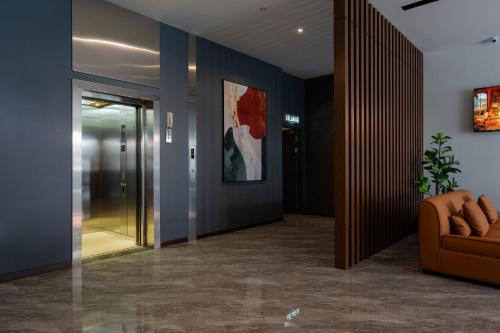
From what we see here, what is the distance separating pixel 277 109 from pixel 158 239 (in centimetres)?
439

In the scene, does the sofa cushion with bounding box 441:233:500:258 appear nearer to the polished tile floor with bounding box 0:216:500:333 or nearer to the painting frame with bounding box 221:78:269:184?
the polished tile floor with bounding box 0:216:500:333

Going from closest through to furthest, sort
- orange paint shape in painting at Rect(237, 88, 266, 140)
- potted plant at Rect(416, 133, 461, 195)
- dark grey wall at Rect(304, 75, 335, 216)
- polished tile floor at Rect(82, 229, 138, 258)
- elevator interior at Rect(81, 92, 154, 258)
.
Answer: polished tile floor at Rect(82, 229, 138, 258), elevator interior at Rect(81, 92, 154, 258), potted plant at Rect(416, 133, 461, 195), orange paint shape in painting at Rect(237, 88, 266, 140), dark grey wall at Rect(304, 75, 335, 216)

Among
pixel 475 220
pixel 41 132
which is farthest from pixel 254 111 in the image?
pixel 475 220

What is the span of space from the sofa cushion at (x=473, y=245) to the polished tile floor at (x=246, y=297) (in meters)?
0.38

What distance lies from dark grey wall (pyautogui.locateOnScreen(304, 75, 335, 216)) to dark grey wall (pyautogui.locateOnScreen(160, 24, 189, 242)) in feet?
14.7

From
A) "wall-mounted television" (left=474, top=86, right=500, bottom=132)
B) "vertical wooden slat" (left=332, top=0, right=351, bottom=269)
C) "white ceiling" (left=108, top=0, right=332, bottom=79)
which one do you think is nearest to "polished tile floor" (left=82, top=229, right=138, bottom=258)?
"vertical wooden slat" (left=332, top=0, right=351, bottom=269)

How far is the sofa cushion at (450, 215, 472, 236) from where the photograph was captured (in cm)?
430

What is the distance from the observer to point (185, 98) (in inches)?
252

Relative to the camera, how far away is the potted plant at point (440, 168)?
274 inches

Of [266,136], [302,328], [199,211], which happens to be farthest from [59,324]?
[266,136]

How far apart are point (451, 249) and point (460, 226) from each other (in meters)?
0.31

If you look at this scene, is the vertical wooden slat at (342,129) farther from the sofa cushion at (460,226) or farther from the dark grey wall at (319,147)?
the dark grey wall at (319,147)

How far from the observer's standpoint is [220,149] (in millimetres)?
7121

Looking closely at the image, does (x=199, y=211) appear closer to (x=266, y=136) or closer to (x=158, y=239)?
(x=158, y=239)
